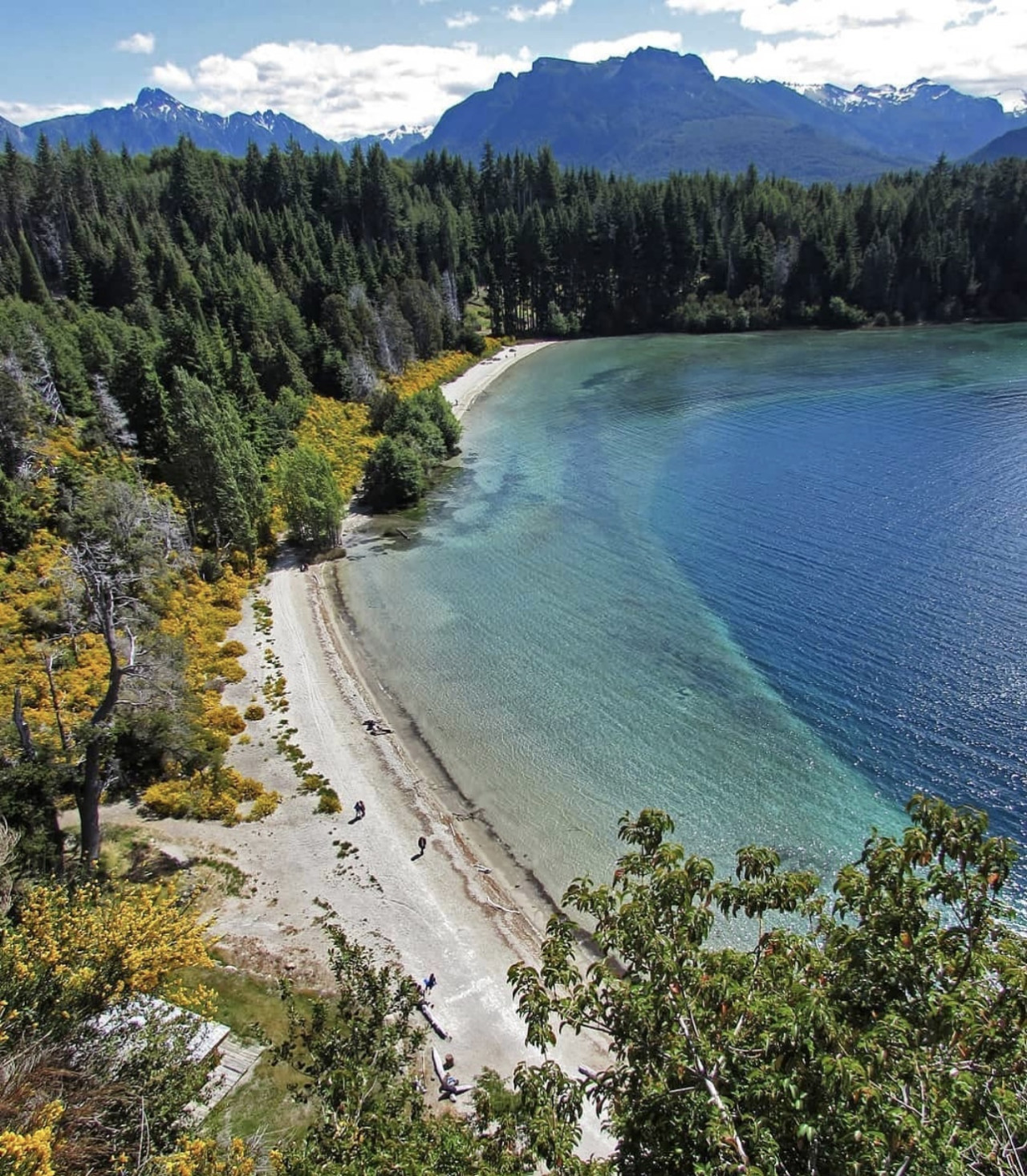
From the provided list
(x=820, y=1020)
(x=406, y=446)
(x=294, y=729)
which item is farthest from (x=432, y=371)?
(x=820, y=1020)

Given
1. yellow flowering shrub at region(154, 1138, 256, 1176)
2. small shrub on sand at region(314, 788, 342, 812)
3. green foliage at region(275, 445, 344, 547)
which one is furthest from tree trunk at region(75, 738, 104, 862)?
green foliage at region(275, 445, 344, 547)

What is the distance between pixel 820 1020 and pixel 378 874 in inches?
971

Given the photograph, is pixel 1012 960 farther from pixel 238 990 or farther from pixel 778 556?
pixel 778 556

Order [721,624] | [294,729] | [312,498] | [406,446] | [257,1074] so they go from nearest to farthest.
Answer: [257,1074] < [294,729] < [721,624] < [312,498] < [406,446]

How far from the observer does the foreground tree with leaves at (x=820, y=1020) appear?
9.39 meters

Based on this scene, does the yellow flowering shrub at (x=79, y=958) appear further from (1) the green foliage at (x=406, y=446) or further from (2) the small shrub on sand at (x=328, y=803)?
(1) the green foliage at (x=406, y=446)

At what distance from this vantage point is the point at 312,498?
62844mm

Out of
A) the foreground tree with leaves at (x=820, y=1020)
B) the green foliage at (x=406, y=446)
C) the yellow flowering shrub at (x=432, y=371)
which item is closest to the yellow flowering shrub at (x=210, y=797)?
the foreground tree with leaves at (x=820, y=1020)

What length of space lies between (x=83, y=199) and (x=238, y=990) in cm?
14311

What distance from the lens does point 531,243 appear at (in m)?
147

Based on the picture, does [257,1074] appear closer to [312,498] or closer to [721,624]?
[721,624]

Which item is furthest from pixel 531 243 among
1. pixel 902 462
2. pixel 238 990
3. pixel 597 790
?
pixel 238 990

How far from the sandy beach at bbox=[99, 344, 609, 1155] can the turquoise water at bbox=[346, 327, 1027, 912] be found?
2.27 metres

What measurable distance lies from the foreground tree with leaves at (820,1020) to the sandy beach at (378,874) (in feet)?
44.1
